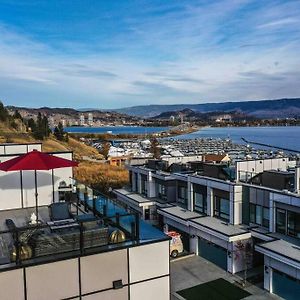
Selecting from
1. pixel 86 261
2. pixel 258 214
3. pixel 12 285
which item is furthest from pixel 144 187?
pixel 12 285

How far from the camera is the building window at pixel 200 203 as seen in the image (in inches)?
845

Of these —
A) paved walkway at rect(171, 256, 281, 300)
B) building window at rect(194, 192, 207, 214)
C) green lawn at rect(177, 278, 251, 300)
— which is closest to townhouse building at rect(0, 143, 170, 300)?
green lawn at rect(177, 278, 251, 300)

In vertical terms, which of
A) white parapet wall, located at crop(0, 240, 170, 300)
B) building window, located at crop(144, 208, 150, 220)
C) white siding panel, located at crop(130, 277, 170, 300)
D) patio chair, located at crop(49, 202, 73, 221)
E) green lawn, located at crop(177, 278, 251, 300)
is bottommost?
green lawn, located at crop(177, 278, 251, 300)

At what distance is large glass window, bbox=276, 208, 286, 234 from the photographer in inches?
663

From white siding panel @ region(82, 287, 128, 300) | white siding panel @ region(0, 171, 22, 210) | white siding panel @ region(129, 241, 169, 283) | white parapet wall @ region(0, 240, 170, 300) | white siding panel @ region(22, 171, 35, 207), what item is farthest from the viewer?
white siding panel @ region(22, 171, 35, 207)

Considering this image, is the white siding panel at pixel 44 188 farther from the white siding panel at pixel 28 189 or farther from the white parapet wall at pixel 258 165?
the white parapet wall at pixel 258 165

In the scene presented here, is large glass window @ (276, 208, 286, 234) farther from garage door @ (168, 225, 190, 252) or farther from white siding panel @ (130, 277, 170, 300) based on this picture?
white siding panel @ (130, 277, 170, 300)

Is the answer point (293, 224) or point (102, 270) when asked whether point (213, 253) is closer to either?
point (293, 224)

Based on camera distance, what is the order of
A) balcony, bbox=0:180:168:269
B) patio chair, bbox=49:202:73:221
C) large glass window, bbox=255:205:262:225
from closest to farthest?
1. balcony, bbox=0:180:168:269
2. patio chair, bbox=49:202:73:221
3. large glass window, bbox=255:205:262:225

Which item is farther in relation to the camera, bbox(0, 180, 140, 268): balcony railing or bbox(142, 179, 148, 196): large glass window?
bbox(142, 179, 148, 196): large glass window

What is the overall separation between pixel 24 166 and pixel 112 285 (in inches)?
166

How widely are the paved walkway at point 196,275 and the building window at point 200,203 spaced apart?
2.76m

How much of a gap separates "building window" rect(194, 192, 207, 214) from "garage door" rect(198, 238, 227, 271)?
1954 millimetres

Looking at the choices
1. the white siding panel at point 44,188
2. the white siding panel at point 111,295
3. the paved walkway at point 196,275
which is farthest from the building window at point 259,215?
the white siding panel at point 111,295
